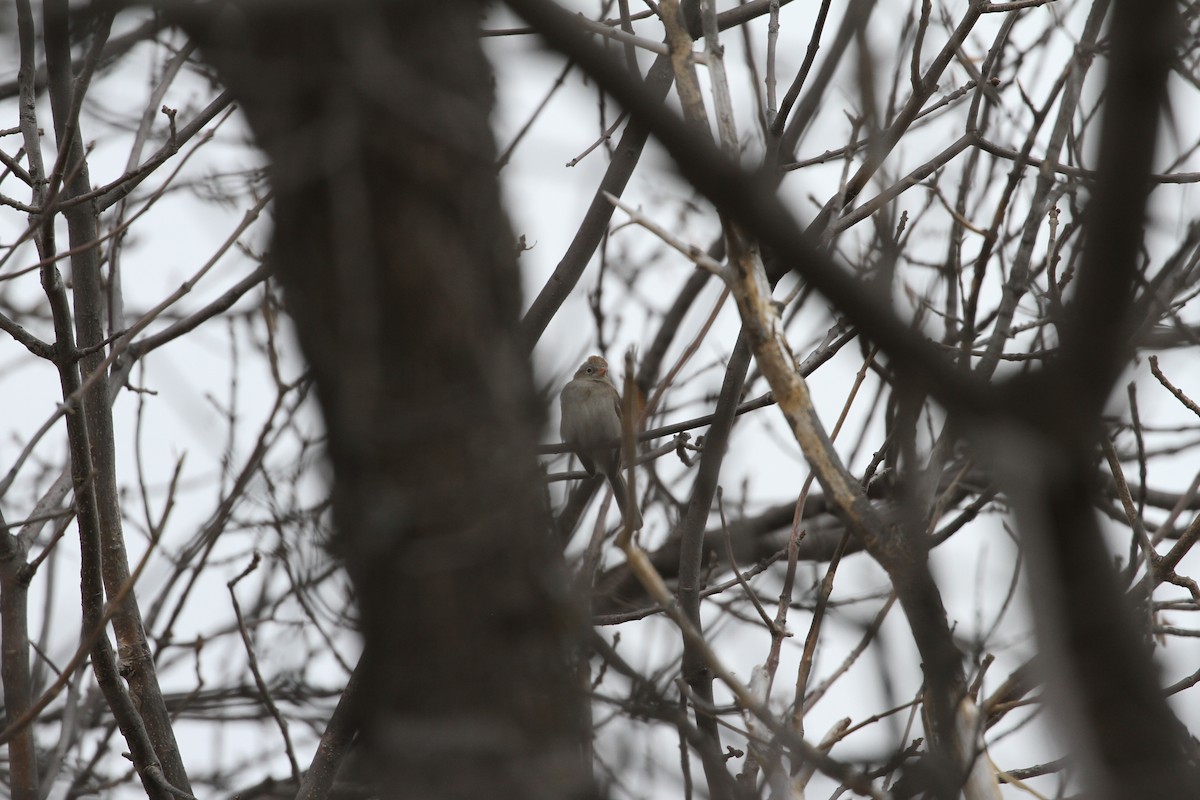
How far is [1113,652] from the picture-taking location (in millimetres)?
936

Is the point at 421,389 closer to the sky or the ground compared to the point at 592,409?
closer to the ground

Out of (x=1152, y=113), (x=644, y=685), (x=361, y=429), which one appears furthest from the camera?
(x=361, y=429)

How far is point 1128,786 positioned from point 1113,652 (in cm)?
10

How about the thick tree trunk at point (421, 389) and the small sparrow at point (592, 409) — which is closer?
the thick tree trunk at point (421, 389)

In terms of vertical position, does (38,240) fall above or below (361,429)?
above

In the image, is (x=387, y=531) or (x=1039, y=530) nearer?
(x=1039, y=530)

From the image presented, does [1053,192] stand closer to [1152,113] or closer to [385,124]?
[385,124]

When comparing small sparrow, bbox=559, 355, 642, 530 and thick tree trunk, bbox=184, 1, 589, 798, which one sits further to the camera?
small sparrow, bbox=559, 355, 642, 530

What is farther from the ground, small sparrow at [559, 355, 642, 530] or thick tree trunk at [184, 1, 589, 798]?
small sparrow at [559, 355, 642, 530]

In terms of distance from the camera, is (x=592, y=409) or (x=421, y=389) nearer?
(x=421, y=389)

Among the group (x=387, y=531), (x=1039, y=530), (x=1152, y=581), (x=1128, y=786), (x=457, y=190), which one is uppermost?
(x=457, y=190)

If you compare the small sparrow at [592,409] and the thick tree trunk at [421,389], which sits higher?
the small sparrow at [592,409]

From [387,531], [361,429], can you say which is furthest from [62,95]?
[387,531]

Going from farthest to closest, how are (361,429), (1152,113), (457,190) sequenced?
(457,190) < (361,429) < (1152,113)
